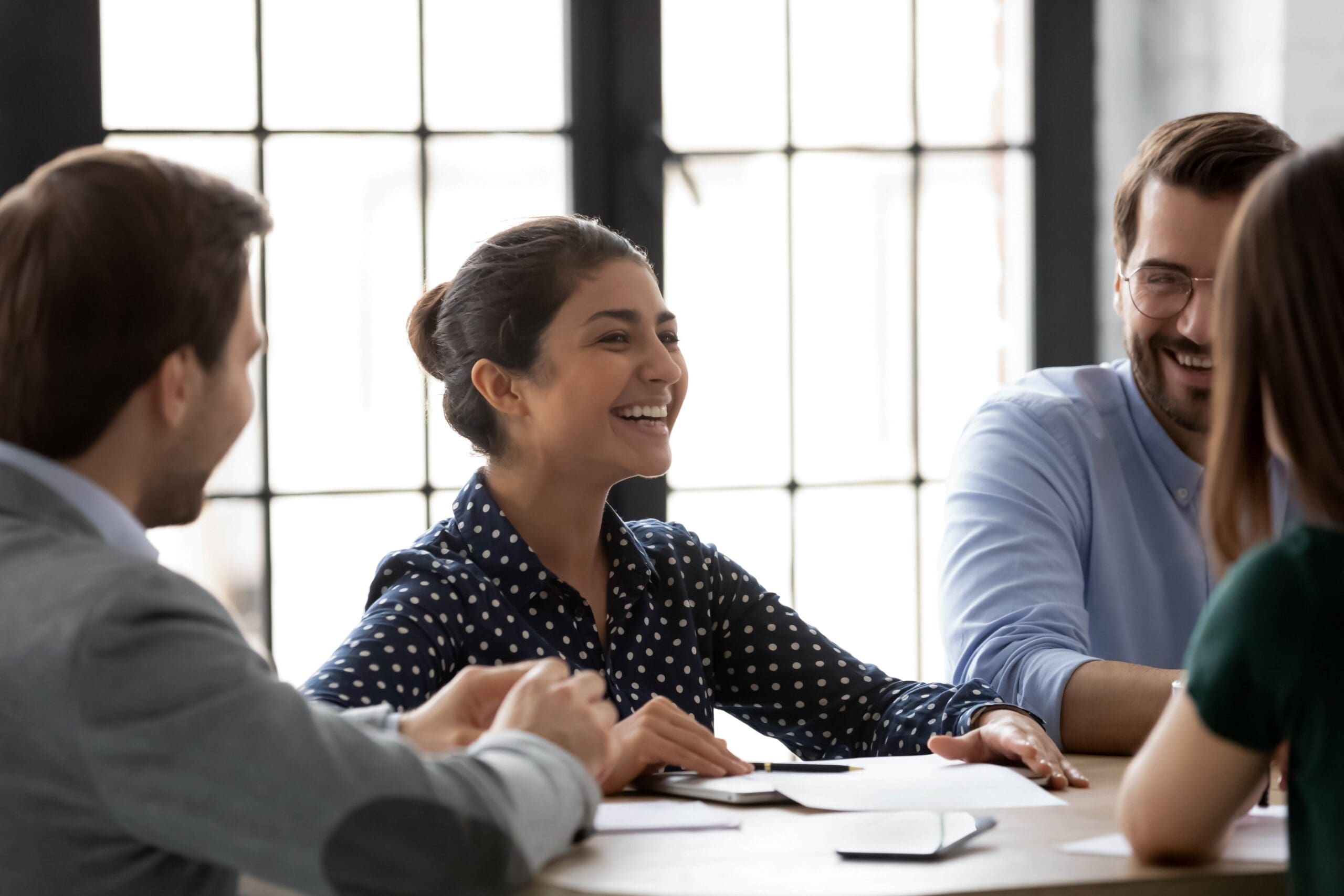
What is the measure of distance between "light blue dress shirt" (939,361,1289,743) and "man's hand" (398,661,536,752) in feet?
2.51

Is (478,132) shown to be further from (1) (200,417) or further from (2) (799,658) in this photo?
(1) (200,417)

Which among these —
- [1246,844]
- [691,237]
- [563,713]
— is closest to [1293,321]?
[1246,844]

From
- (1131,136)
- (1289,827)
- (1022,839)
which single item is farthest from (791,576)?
(1289,827)

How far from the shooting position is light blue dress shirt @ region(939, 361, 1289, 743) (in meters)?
1.80

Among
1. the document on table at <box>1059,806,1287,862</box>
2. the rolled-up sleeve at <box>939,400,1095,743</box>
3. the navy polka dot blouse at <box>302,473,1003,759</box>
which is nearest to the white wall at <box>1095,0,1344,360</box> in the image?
the rolled-up sleeve at <box>939,400,1095,743</box>

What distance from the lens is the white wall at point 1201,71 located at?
2451mm

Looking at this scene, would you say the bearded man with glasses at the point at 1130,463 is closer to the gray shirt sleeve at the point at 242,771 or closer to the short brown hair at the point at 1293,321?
the short brown hair at the point at 1293,321

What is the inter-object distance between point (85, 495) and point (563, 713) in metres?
0.38

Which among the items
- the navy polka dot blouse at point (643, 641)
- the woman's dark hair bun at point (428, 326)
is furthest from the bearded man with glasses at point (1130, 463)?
the woman's dark hair bun at point (428, 326)

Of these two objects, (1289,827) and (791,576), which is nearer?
(1289,827)

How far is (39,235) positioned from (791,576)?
6.59ft

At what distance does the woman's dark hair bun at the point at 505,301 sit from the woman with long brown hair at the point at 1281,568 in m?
1.01

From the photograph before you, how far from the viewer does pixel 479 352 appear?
6.03 feet

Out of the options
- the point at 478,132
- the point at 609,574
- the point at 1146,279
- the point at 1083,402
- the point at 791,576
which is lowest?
the point at 791,576
